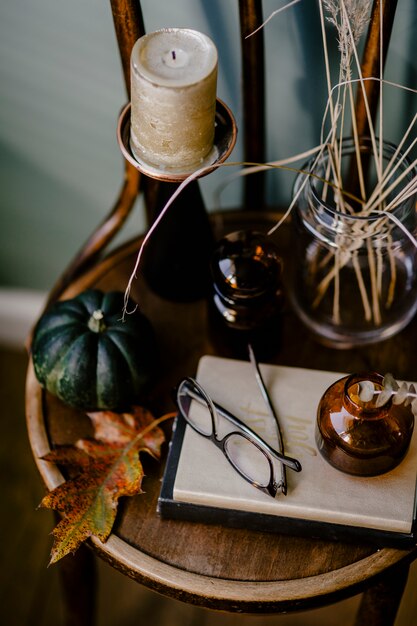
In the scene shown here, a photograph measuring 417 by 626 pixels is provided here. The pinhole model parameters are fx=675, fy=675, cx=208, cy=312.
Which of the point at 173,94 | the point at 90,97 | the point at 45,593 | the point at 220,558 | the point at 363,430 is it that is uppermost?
the point at 173,94

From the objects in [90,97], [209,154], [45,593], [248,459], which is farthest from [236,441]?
[45,593]

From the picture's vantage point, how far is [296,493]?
57 centimetres

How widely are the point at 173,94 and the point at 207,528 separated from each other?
0.37 metres

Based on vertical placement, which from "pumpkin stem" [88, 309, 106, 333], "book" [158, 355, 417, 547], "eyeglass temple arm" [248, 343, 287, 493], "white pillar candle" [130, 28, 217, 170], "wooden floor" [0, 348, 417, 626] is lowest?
"wooden floor" [0, 348, 417, 626]

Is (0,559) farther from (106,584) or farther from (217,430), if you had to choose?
(217,430)


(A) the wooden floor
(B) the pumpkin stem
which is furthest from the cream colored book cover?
(A) the wooden floor

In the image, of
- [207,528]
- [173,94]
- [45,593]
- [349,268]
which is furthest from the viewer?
[45,593]

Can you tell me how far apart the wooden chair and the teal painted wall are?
0.19 feet

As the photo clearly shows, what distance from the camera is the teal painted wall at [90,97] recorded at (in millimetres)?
704

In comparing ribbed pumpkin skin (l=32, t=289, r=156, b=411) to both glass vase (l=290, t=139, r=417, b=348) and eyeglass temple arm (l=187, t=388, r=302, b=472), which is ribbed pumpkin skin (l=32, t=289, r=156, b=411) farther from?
glass vase (l=290, t=139, r=417, b=348)

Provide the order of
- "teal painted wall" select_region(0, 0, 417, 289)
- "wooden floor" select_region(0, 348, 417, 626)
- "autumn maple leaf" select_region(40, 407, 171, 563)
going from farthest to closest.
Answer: "wooden floor" select_region(0, 348, 417, 626) → "teal painted wall" select_region(0, 0, 417, 289) → "autumn maple leaf" select_region(40, 407, 171, 563)

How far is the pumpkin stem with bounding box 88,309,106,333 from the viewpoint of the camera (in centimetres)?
64

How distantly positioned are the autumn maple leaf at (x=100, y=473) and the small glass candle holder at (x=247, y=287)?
0.38 feet

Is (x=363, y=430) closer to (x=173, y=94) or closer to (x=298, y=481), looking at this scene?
(x=298, y=481)
